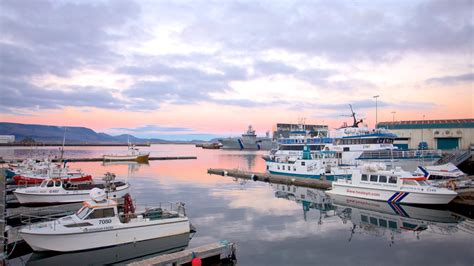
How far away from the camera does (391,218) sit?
2366 cm

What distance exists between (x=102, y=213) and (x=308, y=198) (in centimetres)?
2098

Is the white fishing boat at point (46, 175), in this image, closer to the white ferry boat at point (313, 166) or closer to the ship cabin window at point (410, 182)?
the white ferry boat at point (313, 166)

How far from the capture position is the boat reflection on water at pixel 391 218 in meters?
20.8

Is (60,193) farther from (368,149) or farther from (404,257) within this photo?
(368,149)

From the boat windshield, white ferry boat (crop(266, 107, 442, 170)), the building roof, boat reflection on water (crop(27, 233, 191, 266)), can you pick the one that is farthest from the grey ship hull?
the boat windshield

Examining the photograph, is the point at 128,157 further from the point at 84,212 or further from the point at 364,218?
the point at 364,218

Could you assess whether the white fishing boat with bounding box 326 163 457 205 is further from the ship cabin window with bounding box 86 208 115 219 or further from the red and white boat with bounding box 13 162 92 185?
the red and white boat with bounding box 13 162 92 185

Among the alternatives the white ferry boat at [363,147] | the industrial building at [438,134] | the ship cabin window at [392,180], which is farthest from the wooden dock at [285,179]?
the industrial building at [438,134]

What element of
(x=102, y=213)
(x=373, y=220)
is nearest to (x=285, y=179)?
(x=373, y=220)

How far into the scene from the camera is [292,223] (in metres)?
22.6

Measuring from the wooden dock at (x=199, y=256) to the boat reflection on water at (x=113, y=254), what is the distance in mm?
3217

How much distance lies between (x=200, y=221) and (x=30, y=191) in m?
14.1

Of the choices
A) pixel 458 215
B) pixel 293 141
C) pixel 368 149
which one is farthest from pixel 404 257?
pixel 293 141

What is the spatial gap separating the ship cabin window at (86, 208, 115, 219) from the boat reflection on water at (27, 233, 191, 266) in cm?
159
